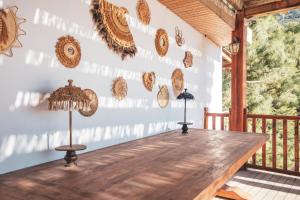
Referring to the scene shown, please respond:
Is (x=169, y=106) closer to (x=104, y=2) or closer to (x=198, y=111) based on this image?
(x=198, y=111)

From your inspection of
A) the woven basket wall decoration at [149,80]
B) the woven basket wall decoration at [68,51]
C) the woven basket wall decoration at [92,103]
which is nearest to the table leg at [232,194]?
the woven basket wall decoration at [149,80]

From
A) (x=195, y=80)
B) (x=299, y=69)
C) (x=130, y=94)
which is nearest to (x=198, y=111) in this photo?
(x=195, y=80)

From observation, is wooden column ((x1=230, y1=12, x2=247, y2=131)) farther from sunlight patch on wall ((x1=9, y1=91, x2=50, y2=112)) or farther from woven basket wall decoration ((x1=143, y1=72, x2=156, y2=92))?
sunlight patch on wall ((x1=9, y1=91, x2=50, y2=112))

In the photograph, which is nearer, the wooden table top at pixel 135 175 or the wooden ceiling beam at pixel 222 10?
the wooden table top at pixel 135 175

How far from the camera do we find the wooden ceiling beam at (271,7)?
4.06 metres

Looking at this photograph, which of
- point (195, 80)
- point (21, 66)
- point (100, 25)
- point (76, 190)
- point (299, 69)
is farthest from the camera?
point (299, 69)

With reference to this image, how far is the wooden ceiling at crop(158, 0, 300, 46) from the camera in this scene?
3.75m

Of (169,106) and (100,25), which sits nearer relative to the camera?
(100,25)

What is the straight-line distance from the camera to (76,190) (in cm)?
135

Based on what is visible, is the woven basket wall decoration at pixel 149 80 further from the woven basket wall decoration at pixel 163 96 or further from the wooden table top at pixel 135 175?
the wooden table top at pixel 135 175

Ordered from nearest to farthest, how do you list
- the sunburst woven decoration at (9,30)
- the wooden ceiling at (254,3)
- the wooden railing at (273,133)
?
the sunburst woven decoration at (9,30) → the wooden railing at (273,133) → the wooden ceiling at (254,3)

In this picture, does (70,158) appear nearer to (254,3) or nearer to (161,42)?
(161,42)

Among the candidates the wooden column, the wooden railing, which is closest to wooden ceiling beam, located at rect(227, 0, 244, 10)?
the wooden column

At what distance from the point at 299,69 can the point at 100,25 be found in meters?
9.13
